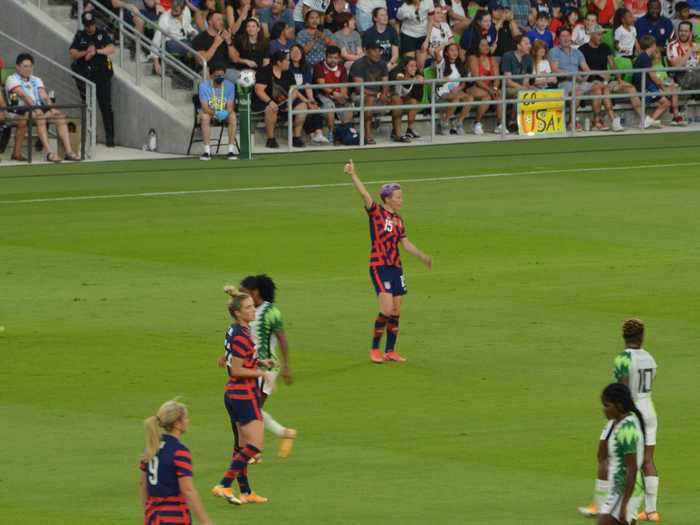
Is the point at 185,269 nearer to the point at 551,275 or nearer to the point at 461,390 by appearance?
the point at 551,275

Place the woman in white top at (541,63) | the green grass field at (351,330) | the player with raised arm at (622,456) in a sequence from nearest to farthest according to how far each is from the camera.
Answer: the player with raised arm at (622,456)
the green grass field at (351,330)
the woman in white top at (541,63)

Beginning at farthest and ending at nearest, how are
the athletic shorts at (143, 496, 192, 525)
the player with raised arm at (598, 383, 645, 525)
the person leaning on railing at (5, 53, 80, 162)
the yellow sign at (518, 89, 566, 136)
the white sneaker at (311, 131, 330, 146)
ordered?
1. the yellow sign at (518, 89, 566, 136)
2. the white sneaker at (311, 131, 330, 146)
3. the person leaning on railing at (5, 53, 80, 162)
4. the player with raised arm at (598, 383, 645, 525)
5. the athletic shorts at (143, 496, 192, 525)

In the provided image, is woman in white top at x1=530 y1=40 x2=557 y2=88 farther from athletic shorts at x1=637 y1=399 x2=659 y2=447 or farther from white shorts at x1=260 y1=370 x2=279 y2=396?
athletic shorts at x1=637 y1=399 x2=659 y2=447

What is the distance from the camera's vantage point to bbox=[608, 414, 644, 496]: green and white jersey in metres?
10.9

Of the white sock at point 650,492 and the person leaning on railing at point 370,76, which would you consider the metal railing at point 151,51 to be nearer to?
the person leaning on railing at point 370,76

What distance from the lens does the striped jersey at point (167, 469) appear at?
10.0 meters

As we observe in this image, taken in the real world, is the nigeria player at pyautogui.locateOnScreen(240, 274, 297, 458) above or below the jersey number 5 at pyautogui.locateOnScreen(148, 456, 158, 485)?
above

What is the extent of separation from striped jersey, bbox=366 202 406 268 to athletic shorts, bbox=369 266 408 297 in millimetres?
52

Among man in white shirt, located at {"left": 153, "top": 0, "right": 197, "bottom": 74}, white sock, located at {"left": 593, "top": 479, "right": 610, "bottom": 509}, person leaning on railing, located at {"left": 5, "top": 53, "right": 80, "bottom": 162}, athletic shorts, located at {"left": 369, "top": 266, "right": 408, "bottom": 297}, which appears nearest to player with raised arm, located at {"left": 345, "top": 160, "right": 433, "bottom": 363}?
athletic shorts, located at {"left": 369, "top": 266, "right": 408, "bottom": 297}

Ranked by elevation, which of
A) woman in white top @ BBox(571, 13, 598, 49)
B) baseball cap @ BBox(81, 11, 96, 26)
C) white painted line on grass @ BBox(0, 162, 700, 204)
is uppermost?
baseball cap @ BBox(81, 11, 96, 26)

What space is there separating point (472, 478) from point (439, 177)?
64.2 ft

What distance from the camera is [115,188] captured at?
1234 inches

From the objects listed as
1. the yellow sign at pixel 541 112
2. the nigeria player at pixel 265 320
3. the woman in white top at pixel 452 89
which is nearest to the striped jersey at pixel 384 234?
the nigeria player at pixel 265 320

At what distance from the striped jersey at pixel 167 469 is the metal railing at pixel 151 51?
87.5ft
